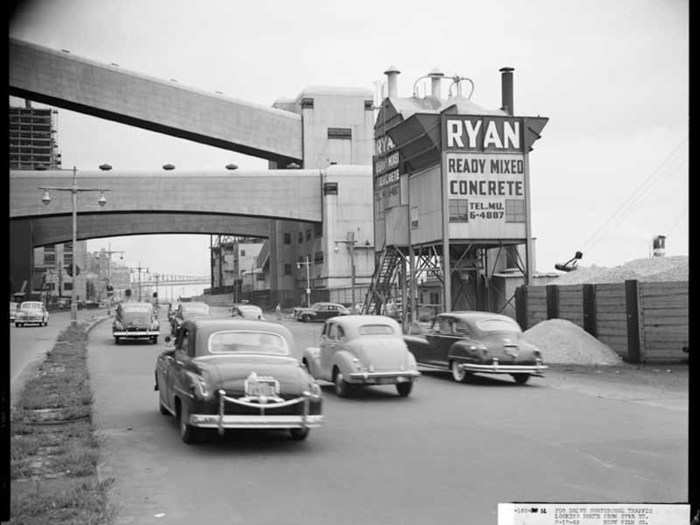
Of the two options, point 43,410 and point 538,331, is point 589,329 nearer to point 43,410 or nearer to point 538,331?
point 538,331

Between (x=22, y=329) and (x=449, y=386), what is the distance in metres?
8.59

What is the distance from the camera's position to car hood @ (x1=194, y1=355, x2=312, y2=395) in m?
7.21

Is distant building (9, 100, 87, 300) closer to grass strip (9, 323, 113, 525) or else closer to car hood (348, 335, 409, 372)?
grass strip (9, 323, 113, 525)

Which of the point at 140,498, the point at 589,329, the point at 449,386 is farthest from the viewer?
the point at 589,329

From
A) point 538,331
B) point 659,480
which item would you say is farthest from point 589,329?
point 659,480

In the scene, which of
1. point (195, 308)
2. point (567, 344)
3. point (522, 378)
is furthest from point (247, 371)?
point (567, 344)

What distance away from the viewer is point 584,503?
14.9ft

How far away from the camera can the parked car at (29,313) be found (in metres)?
4.79

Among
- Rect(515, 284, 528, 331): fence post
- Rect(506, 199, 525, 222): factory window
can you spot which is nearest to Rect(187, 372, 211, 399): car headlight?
Rect(506, 199, 525, 222): factory window

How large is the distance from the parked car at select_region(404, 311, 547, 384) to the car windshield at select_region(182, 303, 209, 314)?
6186 millimetres

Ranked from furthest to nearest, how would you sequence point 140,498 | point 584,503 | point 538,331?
point 538,331
point 140,498
point 584,503

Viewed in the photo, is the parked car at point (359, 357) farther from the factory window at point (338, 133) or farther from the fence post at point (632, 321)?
the factory window at point (338, 133)

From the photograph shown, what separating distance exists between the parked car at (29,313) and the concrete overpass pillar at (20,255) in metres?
0.15

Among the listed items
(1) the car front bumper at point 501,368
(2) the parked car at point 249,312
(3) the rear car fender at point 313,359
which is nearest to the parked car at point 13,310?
(2) the parked car at point 249,312
